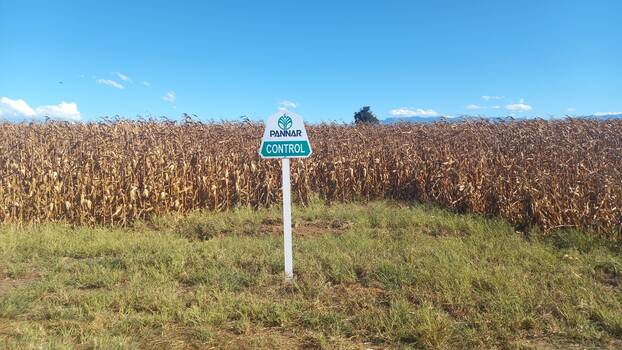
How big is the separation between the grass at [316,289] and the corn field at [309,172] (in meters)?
0.72

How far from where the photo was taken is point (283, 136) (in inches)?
210

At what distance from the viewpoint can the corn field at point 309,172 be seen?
25.2 feet

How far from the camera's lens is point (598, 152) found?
911 cm

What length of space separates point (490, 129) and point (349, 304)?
9897 mm

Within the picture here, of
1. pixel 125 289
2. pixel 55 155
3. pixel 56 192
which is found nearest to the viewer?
pixel 125 289

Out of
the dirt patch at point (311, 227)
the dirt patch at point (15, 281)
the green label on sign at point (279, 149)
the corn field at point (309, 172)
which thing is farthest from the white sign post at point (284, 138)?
the corn field at point (309, 172)

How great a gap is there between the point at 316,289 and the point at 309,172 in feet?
18.2

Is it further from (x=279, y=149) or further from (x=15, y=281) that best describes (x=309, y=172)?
(x=15, y=281)

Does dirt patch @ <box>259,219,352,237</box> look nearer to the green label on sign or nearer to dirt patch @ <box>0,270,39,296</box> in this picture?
the green label on sign

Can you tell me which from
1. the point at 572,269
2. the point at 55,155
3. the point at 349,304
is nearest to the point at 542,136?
the point at 572,269

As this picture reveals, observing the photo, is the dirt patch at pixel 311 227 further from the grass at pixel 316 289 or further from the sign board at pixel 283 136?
the sign board at pixel 283 136

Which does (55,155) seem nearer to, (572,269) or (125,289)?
(125,289)

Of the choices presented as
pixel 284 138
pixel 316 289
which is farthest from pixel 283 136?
pixel 316 289

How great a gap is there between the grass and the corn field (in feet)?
2.37
